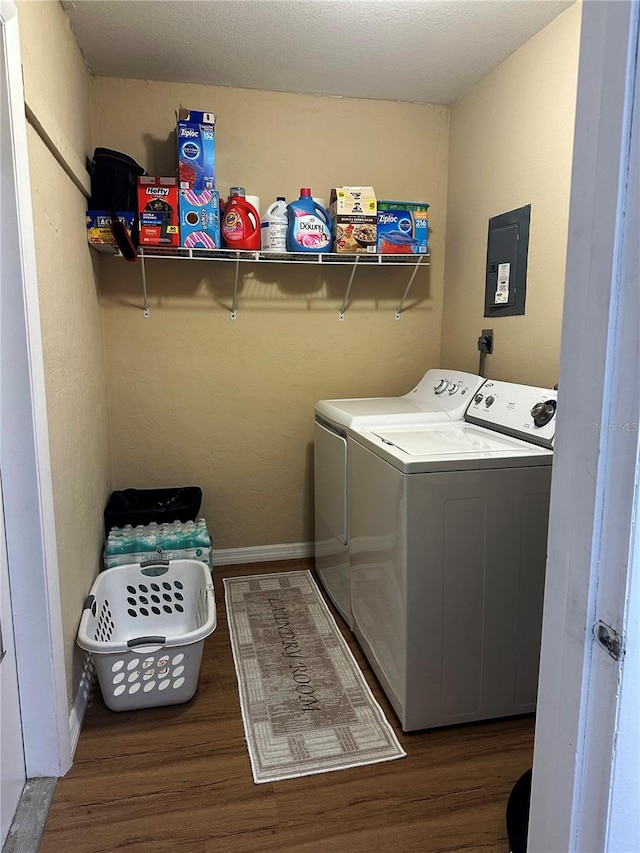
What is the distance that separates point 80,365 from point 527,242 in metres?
1.71

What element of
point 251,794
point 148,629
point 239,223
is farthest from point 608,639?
point 239,223

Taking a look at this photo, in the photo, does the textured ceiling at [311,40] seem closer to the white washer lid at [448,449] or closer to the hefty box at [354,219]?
the hefty box at [354,219]

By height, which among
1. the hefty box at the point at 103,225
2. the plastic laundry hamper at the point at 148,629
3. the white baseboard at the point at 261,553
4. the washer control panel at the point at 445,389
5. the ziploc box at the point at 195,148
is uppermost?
the ziploc box at the point at 195,148

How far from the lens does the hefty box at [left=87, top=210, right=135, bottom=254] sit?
2.23m

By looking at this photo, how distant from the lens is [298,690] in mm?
1908

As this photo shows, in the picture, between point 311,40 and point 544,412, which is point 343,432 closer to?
point 544,412

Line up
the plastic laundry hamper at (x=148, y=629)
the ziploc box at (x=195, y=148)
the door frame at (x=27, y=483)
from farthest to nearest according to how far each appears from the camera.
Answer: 1. the ziploc box at (x=195, y=148)
2. the plastic laundry hamper at (x=148, y=629)
3. the door frame at (x=27, y=483)

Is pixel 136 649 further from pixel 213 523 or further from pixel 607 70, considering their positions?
pixel 607 70

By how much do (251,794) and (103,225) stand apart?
203 centimetres

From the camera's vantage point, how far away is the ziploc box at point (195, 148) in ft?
7.58

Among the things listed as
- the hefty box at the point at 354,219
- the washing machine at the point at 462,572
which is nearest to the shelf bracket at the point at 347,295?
the hefty box at the point at 354,219

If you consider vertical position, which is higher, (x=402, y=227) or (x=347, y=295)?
(x=402, y=227)

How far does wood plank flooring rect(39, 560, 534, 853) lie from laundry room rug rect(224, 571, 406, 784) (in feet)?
0.15

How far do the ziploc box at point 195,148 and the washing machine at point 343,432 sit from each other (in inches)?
42.3
